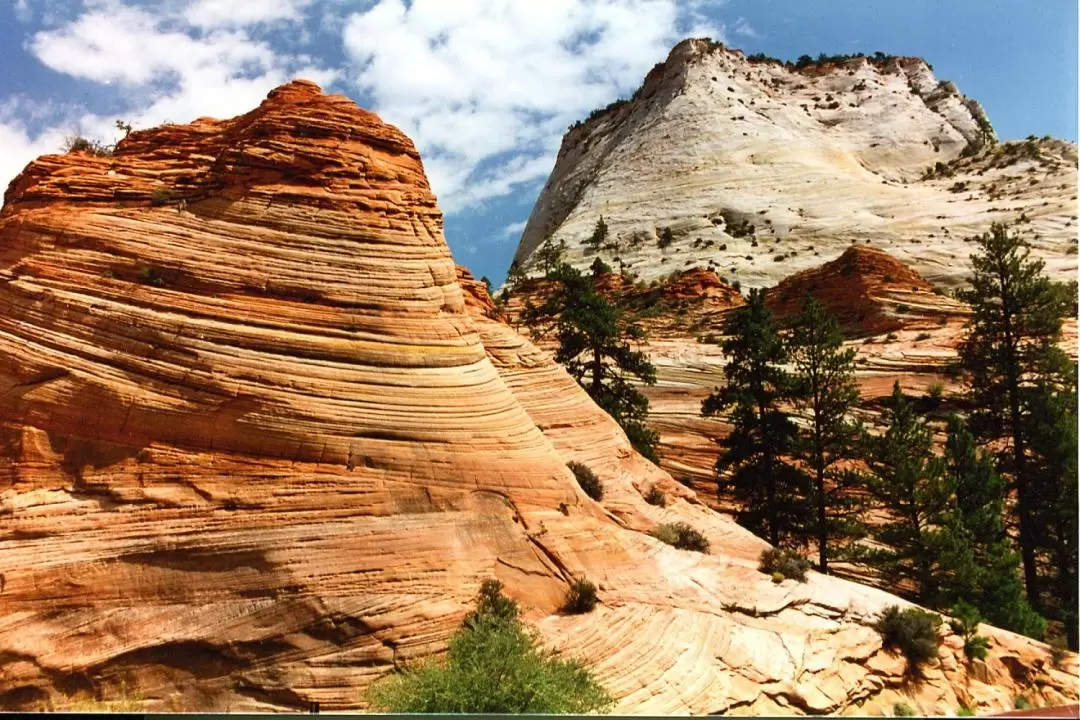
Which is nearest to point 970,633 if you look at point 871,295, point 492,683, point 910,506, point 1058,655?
point 1058,655

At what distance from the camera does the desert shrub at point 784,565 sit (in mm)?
10016

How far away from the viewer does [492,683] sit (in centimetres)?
679

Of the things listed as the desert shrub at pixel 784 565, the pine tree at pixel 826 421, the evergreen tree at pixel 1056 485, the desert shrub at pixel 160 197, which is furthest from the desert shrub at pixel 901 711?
the desert shrub at pixel 160 197

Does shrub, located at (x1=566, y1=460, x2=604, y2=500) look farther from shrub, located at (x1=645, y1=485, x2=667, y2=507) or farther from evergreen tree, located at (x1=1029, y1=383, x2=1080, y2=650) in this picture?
evergreen tree, located at (x1=1029, y1=383, x2=1080, y2=650)

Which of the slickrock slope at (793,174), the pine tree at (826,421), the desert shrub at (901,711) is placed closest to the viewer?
the desert shrub at (901,711)

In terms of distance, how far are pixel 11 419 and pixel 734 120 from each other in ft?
170

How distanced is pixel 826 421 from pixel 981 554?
14.8ft

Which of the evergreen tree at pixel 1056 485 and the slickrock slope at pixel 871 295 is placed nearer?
the evergreen tree at pixel 1056 485

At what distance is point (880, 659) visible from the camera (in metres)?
8.66

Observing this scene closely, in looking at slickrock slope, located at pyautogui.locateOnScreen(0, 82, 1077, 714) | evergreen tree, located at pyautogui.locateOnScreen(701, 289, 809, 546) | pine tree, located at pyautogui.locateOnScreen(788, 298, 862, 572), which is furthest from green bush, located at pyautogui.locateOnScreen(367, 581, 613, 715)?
pine tree, located at pyautogui.locateOnScreen(788, 298, 862, 572)

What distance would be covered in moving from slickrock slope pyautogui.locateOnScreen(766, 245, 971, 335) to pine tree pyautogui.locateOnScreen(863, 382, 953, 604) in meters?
11.4

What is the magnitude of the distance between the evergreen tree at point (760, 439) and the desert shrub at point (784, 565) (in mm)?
6356

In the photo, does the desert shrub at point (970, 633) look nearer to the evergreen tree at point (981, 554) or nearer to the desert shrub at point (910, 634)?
the desert shrub at point (910, 634)

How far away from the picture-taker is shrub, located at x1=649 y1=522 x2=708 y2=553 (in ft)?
34.7
